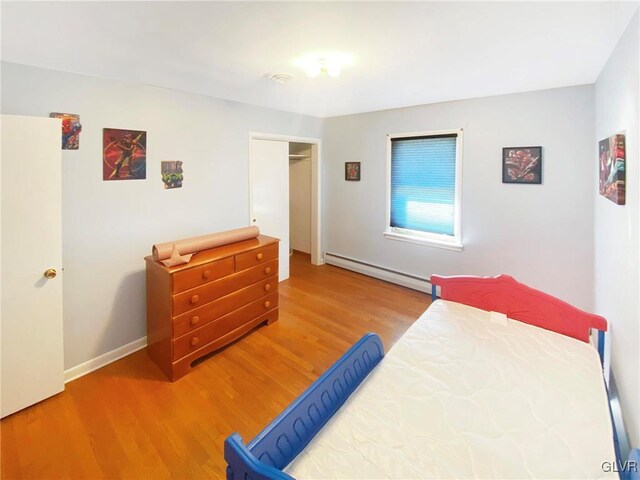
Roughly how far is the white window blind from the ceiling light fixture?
176 centimetres

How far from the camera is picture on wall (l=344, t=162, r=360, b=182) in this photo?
4.30 m

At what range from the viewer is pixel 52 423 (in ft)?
6.11

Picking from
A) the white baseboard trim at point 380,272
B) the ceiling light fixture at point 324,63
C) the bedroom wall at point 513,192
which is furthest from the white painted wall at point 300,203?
the ceiling light fixture at point 324,63

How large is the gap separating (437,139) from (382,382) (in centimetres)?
301

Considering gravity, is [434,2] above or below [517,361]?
above

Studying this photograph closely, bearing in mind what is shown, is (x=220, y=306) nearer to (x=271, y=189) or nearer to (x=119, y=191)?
(x=119, y=191)

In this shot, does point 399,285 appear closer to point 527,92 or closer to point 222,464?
point 527,92

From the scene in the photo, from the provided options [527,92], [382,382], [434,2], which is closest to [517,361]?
[382,382]

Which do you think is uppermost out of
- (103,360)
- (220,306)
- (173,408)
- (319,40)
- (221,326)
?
(319,40)

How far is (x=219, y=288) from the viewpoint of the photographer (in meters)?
2.50

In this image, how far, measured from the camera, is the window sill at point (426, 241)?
3.49m

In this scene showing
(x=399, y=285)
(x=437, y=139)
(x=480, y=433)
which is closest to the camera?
(x=480, y=433)

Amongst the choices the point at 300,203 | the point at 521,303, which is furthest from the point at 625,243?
the point at 300,203

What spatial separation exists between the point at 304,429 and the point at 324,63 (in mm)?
2160
